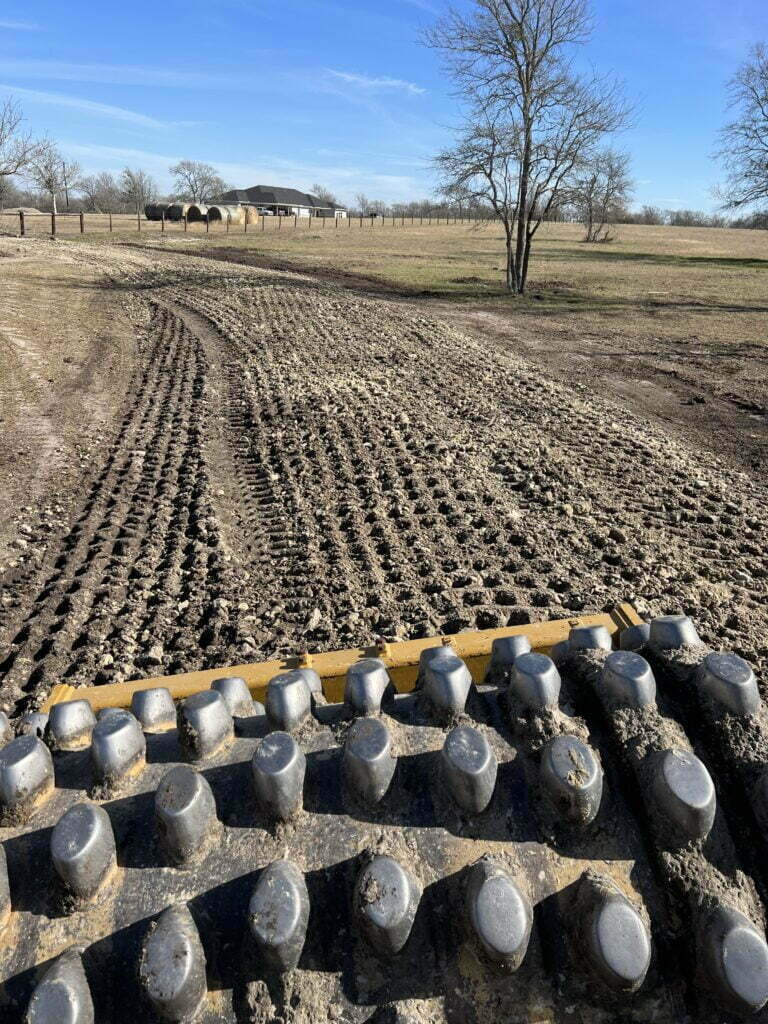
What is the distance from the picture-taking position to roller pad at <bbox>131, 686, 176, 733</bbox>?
160 cm

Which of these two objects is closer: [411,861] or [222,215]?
[411,861]

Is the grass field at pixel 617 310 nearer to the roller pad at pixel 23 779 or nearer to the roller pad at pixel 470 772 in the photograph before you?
the roller pad at pixel 470 772

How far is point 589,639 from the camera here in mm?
1757

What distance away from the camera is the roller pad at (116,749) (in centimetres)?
133

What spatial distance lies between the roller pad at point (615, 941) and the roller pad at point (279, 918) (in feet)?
1.48

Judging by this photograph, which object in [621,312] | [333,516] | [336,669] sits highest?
[621,312]

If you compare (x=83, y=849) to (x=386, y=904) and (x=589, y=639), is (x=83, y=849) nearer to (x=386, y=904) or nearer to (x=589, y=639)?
(x=386, y=904)

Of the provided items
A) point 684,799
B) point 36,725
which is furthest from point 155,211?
point 684,799

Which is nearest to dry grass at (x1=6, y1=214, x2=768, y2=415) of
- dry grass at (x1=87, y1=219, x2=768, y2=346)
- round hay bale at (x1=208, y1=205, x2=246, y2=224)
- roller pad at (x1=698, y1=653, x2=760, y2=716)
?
dry grass at (x1=87, y1=219, x2=768, y2=346)

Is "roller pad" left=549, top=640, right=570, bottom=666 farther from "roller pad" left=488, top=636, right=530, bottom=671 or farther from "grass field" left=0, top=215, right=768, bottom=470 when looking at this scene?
"grass field" left=0, top=215, right=768, bottom=470

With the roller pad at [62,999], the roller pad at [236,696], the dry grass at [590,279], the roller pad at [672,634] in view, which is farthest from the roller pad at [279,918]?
the dry grass at [590,279]

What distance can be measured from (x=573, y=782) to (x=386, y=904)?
0.38 metres

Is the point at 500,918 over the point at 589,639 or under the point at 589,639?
under

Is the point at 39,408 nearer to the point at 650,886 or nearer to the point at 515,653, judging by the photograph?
the point at 515,653
